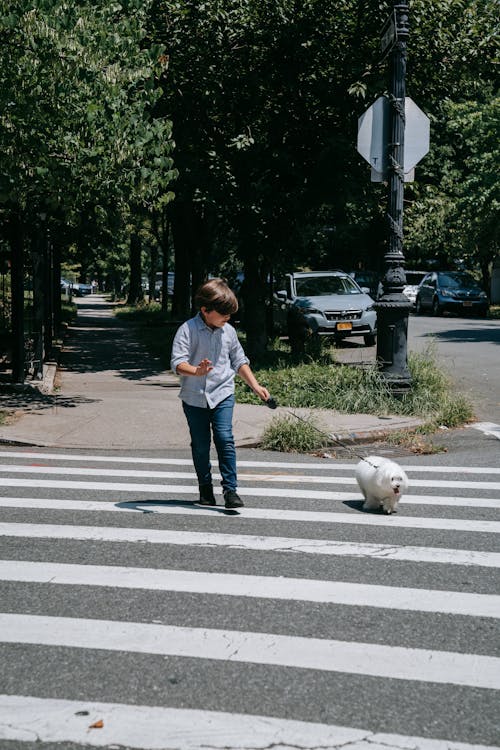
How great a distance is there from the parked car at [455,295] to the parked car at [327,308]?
1368cm

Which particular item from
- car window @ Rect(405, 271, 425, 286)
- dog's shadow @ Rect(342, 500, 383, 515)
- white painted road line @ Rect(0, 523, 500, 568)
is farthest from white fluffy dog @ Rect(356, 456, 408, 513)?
car window @ Rect(405, 271, 425, 286)

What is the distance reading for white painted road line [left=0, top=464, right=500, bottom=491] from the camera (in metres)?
8.23

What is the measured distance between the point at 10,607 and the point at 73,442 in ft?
19.2

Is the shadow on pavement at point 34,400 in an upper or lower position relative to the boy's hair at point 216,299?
lower

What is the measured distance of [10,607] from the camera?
4.77 meters

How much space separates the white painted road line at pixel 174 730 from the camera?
3.30m

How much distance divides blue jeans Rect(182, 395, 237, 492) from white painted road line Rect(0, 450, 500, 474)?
7.22ft

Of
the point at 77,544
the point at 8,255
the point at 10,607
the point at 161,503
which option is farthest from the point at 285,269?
the point at 10,607

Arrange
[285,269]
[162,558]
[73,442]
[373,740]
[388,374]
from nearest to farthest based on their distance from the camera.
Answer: [373,740], [162,558], [73,442], [388,374], [285,269]

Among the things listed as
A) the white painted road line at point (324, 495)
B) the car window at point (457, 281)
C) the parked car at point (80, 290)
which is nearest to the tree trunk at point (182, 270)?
the car window at point (457, 281)

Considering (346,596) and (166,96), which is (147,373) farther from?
(346,596)

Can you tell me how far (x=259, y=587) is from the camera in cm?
509

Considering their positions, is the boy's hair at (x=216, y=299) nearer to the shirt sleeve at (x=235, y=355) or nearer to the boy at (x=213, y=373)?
the boy at (x=213, y=373)

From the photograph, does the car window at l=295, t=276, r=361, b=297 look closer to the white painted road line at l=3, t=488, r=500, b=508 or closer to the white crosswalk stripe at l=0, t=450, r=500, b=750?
the white crosswalk stripe at l=0, t=450, r=500, b=750
